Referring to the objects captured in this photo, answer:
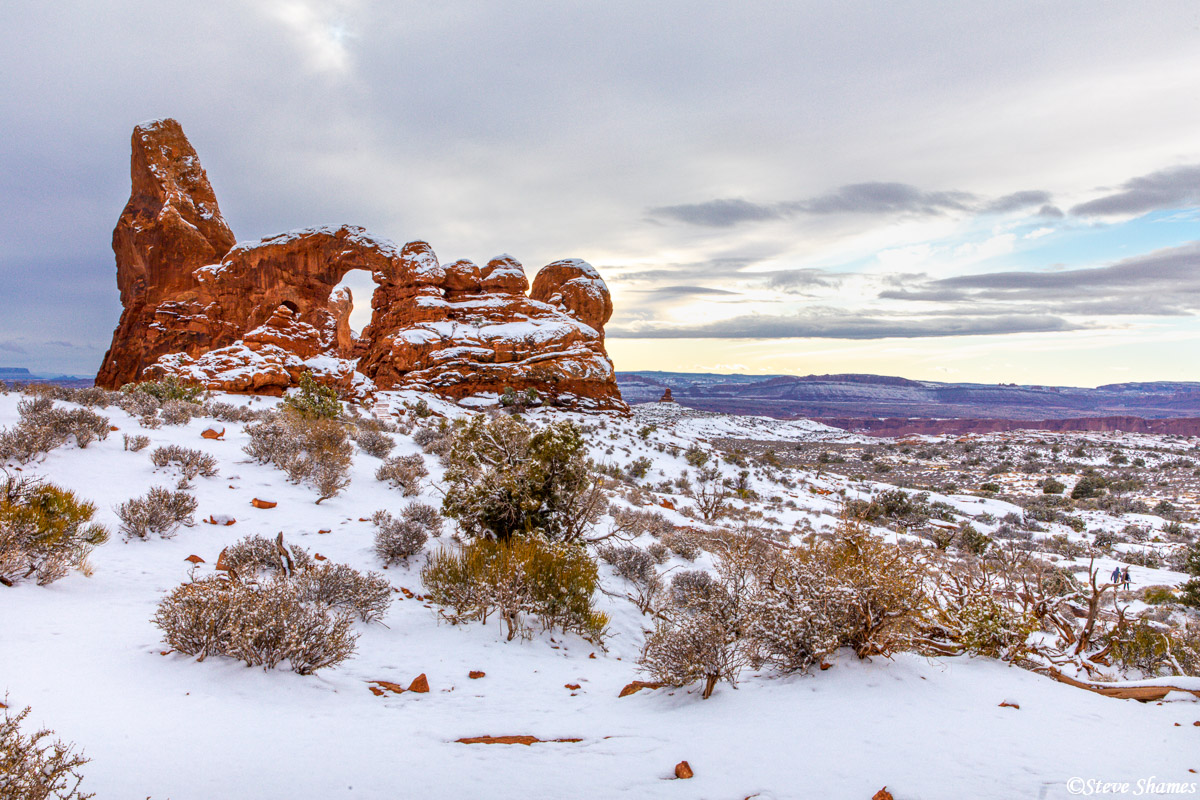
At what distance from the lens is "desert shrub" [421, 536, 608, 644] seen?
4.92 meters

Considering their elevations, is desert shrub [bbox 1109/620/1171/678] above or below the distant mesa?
below

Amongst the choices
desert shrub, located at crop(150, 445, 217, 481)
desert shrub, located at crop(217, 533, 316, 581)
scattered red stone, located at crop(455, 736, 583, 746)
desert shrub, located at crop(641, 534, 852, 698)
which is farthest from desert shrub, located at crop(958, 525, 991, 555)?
desert shrub, located at crop(150, 445, 217, 481)

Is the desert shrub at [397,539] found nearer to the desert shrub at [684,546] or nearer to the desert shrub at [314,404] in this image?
the desert shrub at [684,546]

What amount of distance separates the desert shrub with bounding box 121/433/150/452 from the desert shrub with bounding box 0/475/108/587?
245 cm

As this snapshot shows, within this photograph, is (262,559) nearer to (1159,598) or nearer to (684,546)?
(684,546)

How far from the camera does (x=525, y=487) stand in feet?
21.3

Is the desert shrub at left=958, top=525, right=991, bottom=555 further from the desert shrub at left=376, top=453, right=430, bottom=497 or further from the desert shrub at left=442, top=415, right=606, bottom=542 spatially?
the desert shrub at left=376, top=453, right=430, bottom=497

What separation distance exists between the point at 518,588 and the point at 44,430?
6431mm

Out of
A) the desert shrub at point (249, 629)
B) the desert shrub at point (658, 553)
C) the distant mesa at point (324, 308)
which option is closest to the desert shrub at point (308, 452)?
the desert shrub at point (249, 629)

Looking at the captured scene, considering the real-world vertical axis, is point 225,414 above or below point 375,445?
above

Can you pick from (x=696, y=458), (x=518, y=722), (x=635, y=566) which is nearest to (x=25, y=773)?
(x=518, y=722)

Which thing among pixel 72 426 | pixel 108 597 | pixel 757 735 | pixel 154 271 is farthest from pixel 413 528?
pixel 154 271

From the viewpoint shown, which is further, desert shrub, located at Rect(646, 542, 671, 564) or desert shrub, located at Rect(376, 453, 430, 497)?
desert shrub, located at Rect(376, 453, 430, 497)

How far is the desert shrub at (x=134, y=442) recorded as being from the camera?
732 centimetres
